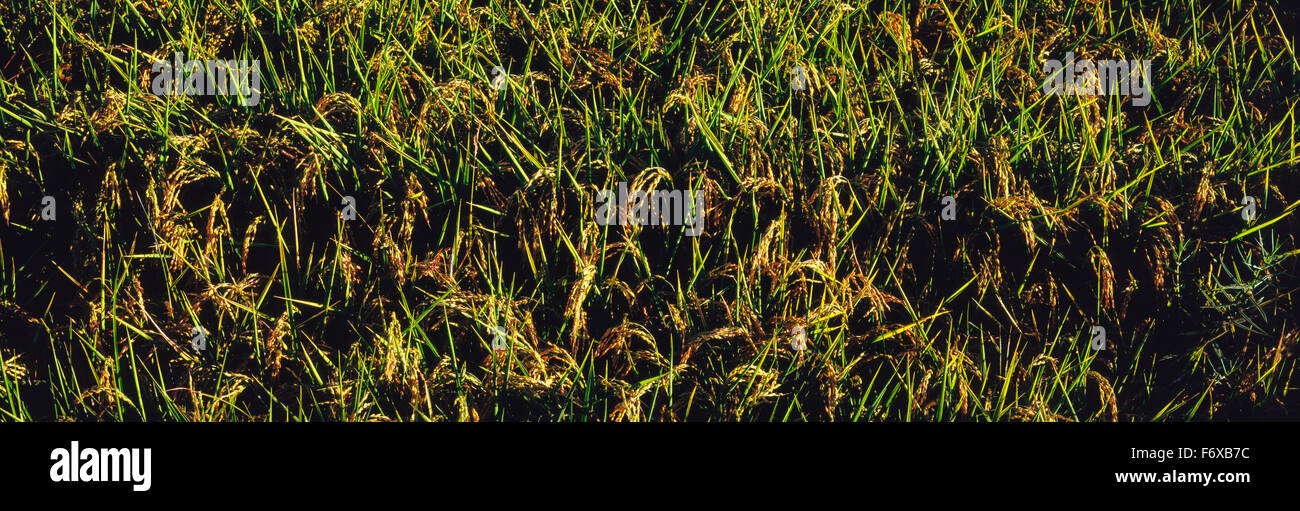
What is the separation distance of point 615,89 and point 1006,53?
3.39ft

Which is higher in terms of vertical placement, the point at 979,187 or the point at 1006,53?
the point at 1006,53

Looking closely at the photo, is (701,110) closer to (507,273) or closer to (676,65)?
(676,65)

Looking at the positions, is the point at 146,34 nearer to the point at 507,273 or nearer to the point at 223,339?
the point at 223,339

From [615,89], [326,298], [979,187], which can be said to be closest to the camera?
[326,298]

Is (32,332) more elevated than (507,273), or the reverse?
(507,273)

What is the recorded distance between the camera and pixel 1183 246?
1805 mm

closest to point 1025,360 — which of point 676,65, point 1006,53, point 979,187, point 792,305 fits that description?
point 979,187

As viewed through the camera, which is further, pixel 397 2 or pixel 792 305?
pixel 397 2

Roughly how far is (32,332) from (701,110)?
158 centimetres
